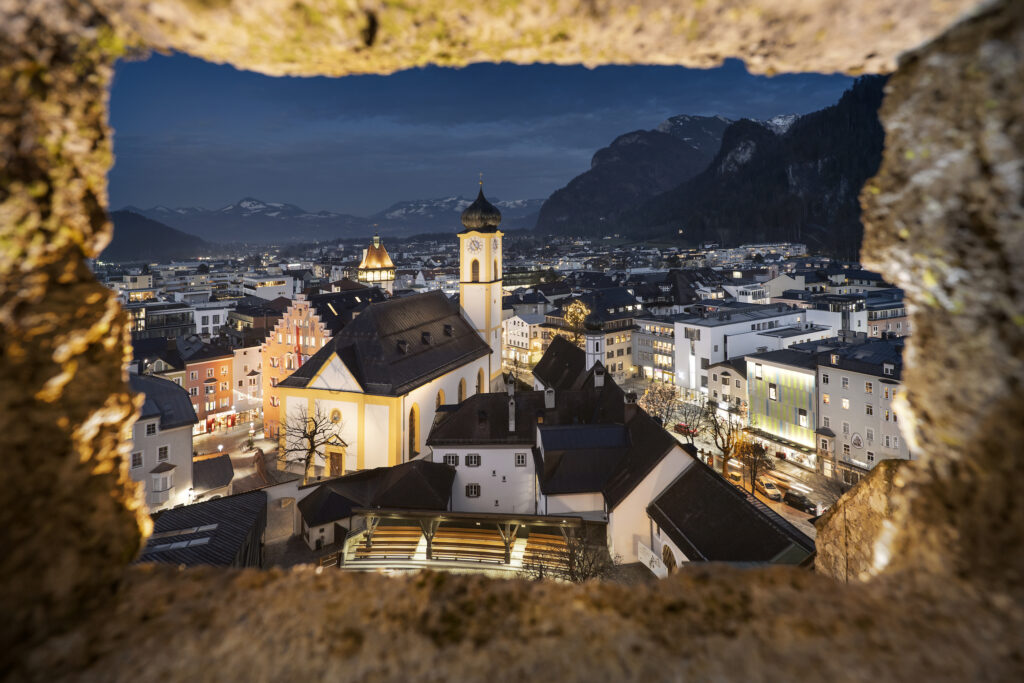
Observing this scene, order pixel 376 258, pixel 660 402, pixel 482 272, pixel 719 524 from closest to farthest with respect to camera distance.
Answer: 1. pixel 719 524
2. pixel 482 272
3. pixel 660 402
4. pixel 376 258

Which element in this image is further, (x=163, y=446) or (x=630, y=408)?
(x=163, y=446)

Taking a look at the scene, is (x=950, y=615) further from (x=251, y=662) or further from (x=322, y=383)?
(x=322, y=383)

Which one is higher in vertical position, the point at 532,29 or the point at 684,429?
the point at 532,29

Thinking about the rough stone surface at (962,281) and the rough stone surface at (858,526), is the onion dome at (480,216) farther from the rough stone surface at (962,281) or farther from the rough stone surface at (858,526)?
the rough stone surface at (962,281)

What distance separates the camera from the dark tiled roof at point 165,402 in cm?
2536

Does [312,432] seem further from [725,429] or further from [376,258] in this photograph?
[376,258]

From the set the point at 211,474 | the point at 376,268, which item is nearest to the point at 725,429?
the point at 211,474

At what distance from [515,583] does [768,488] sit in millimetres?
32663

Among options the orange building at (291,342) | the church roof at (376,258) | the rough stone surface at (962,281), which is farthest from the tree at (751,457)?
the church roof at (376,258)

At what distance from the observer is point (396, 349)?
98.2 feet

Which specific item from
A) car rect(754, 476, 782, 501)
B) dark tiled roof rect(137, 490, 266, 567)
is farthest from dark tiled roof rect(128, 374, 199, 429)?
car rect(754, 476, 782, 501)

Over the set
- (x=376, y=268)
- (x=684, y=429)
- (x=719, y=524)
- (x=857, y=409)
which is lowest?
(x=684, y=429)

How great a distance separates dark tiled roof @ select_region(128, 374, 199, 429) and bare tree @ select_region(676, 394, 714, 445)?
30112 mm

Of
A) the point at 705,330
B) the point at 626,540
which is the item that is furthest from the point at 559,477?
the point at 705,330
